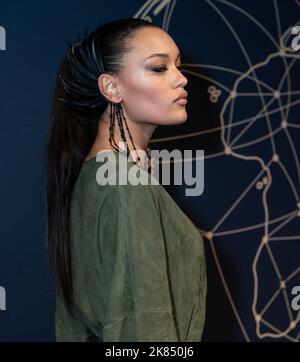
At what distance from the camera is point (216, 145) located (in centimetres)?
166

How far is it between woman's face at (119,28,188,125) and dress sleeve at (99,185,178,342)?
0.67ft


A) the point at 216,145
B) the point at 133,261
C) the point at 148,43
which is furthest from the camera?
the point at 216,145

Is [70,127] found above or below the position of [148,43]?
below

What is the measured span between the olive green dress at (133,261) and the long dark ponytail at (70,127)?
0.03m

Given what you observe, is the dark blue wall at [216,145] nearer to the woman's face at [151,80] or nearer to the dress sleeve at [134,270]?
the woman's face at [151,80]

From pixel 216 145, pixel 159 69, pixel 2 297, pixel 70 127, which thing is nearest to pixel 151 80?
pixel 159 69

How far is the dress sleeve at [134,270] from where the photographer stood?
36.6 inches

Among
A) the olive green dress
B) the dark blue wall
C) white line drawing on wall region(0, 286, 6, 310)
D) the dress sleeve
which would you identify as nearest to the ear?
the olive green dress

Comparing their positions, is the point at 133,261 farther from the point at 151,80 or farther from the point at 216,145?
the point at 216,145

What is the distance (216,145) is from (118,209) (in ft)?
2.58

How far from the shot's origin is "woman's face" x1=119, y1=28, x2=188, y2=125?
1.05m

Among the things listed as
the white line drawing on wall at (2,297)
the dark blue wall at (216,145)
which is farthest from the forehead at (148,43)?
the white line drawing on wall at (2,297)
